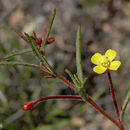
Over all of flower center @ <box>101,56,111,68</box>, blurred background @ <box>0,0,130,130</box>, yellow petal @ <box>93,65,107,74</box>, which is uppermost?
yellow petal @ <box>93,65,107,74</box>

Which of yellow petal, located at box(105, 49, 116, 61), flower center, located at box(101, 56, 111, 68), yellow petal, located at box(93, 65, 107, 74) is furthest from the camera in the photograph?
yellow petal, located at box(105, 49, 116, 61)

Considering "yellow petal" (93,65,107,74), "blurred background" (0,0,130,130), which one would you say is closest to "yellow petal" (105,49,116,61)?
"yellow petal" (93,65,107,74)

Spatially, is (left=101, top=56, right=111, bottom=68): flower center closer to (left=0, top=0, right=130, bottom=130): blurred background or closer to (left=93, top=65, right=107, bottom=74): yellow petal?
(left=93, top=65, right=107, bottom=74): yellow petal

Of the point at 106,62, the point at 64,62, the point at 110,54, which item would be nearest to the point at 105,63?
the point at 106,62

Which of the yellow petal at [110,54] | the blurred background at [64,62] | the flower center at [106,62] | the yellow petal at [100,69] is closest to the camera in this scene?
the yellow petal at [100,69]

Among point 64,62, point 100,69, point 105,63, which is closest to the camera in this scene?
point 100,69

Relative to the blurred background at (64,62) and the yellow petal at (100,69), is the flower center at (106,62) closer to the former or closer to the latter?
the yellow petal at (100,69)

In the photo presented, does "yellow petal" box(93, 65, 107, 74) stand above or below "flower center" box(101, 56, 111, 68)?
above

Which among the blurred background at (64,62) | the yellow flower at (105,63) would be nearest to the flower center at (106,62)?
A: the yellow flower at (105,63)

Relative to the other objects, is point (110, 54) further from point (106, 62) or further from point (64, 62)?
point (64, 62)
